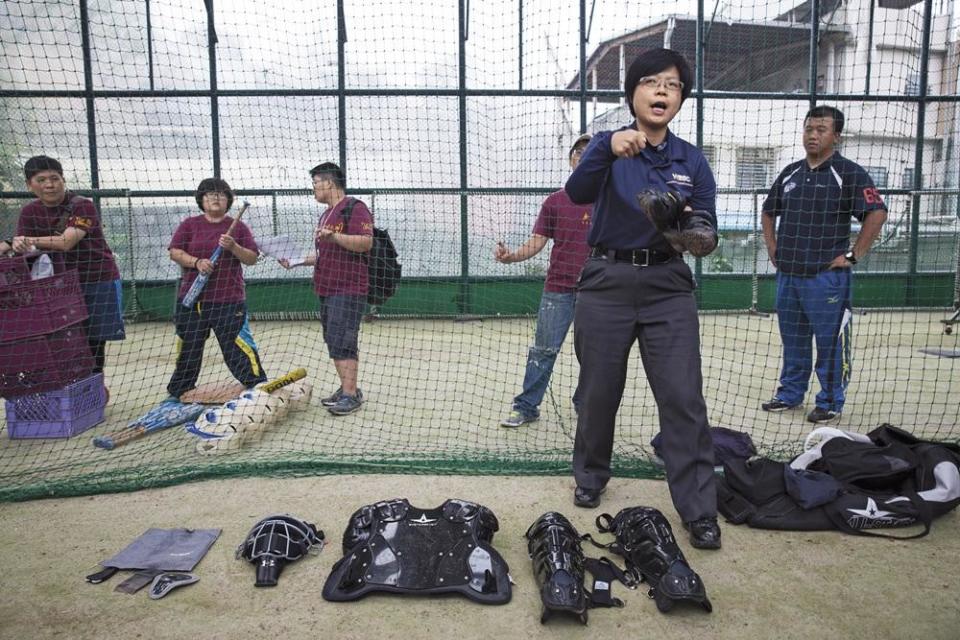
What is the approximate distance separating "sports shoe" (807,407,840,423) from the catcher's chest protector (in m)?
2.75

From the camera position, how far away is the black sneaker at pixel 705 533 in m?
2.73

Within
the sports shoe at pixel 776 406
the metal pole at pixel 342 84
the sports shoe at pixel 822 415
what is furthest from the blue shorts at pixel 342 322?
the metal pole at pixel 342 84

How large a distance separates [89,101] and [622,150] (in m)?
8.52

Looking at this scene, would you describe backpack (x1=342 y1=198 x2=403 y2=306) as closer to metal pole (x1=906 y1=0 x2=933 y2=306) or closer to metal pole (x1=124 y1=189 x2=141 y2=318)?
metal pole (x1=124 y1=189 x2=141 y2=318)

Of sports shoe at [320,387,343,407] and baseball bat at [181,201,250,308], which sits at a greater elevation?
baseball bat at [181,201,250,308]

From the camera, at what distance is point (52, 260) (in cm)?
457

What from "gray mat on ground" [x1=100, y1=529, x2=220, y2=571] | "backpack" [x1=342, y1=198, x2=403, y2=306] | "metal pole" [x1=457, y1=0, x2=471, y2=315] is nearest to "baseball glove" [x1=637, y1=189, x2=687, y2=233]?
"gray mat on ground" [x1=100, y1=529, x2=220, y2=571]

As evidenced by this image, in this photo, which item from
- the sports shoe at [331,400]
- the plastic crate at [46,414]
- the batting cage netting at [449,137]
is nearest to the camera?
the plastic crate at [46,414]

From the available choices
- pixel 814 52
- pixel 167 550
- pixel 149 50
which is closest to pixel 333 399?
pixel 167 550

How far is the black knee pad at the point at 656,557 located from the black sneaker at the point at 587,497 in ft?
0.74

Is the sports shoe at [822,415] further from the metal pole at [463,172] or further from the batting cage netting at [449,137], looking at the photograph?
the metal pole at [463,172]

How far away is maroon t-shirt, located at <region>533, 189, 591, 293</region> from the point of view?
4.30 meters

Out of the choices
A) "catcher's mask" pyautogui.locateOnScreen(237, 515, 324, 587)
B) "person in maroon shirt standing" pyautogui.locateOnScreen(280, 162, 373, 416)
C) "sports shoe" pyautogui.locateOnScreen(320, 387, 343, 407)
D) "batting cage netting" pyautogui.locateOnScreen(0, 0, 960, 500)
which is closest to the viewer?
"catcher's mask" pyautogui.locateOnScreen(237, 515, 324, 587)

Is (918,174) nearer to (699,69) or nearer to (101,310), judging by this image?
(699,69)
